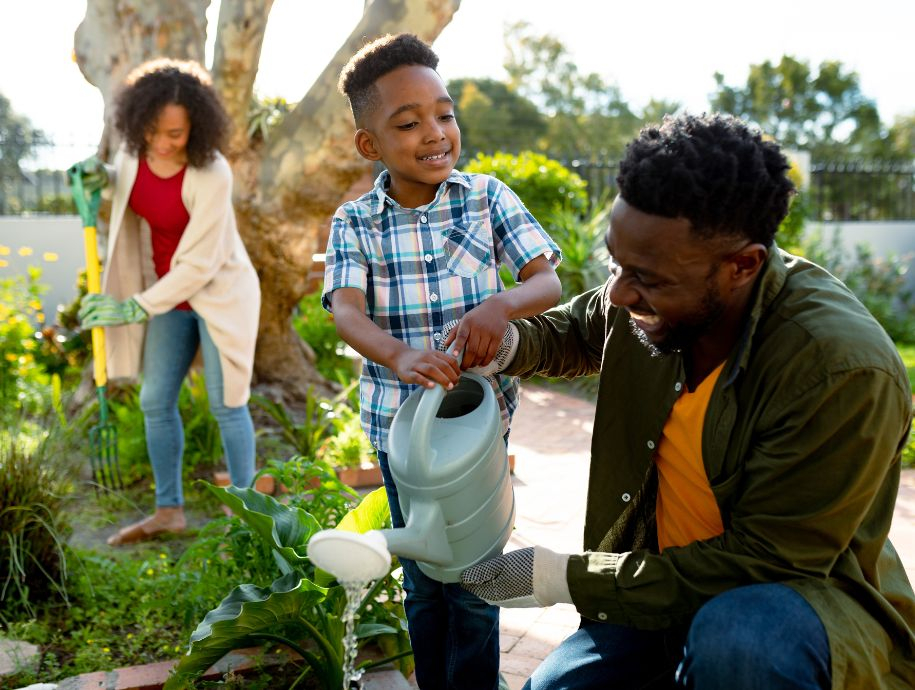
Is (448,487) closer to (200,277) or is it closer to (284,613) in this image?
(284,613)

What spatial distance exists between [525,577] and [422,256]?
0.82m

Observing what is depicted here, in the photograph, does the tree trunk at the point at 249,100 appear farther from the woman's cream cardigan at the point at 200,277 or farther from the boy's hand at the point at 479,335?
the boy's hand at the point at 479,335

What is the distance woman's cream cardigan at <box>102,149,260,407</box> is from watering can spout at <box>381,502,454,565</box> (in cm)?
217

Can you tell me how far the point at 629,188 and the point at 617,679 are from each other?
0.93 m

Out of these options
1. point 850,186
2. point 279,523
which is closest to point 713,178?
point 279,523

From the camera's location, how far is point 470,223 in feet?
6.73

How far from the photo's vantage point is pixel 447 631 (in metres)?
2.05

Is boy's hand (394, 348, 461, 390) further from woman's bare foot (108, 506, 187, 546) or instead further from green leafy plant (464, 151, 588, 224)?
green leafy plant (464, 151, 588, 224)

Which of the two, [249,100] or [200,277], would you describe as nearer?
[200,277]

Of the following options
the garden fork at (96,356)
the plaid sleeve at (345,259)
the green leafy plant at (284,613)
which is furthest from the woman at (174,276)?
the plaid sleeve at (345,259)

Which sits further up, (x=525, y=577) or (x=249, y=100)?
(x=249, y=100)

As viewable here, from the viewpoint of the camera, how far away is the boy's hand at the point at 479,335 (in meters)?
1.75

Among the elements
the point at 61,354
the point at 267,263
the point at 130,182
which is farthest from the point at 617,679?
the point at 61,354

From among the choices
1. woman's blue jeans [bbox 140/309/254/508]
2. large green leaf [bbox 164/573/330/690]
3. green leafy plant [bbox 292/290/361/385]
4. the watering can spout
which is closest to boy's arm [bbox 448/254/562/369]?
the watering can spout
